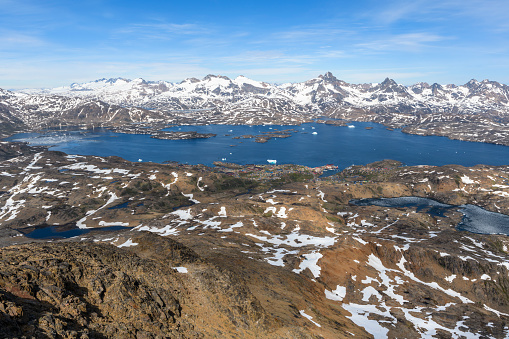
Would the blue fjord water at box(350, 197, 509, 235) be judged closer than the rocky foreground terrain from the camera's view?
No

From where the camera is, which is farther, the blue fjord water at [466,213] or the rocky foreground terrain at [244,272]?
the blue fjord water at [466,213]

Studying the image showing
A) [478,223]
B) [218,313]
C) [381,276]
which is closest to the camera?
[218,313]

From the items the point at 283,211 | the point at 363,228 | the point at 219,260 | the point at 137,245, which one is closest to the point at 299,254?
the point at 219,260

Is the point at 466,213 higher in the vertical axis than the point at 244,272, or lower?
lower

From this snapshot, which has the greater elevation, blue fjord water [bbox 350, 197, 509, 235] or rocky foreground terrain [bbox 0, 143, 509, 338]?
rocky foreground terrain [bbox 0, 143, 509, 338]

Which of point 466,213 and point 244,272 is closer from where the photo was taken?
point 244,272

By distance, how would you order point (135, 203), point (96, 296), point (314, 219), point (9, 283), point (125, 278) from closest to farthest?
point (9, 283) → point (96, 296) → point (125, 278) → point (314, 219) → point (135, 203)

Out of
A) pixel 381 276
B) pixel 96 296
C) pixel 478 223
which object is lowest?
pixel 478 223

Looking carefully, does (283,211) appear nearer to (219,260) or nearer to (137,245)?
(219,260)
